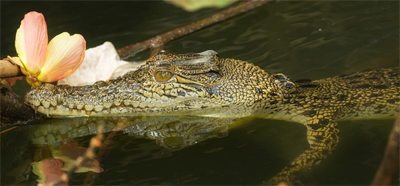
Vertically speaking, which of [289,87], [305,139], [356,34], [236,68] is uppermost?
[356,34]

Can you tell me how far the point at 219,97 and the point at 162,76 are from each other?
63 cm

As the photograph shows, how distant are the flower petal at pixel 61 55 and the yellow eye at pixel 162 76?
749mm

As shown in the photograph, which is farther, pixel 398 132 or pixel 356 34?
pixel 356 34

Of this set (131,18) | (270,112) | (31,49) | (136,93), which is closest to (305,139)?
(270,112)

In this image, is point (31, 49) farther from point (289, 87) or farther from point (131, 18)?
point (131, 18)

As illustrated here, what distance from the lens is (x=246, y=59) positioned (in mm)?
5125

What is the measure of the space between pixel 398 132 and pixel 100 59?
133 inches

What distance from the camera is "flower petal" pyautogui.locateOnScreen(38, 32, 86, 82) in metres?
2.92

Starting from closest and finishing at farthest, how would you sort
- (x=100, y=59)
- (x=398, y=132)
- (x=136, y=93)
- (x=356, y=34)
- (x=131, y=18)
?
(x=398, y=132), (x=136, y=93), (x=100, y=59), (x=356, y=34), (x=131, y=18)

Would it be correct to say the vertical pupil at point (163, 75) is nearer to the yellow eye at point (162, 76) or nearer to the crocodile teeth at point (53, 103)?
the yellow eye at point (162, 76)

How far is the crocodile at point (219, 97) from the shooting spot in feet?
10.6

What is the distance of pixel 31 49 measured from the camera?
2771mm

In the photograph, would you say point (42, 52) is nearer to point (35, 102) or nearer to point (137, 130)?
point (35, 102)

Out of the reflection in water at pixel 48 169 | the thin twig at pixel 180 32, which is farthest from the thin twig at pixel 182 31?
A: the reflection in water at pixel 48 169
